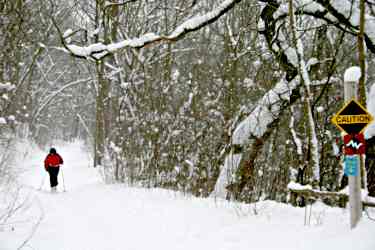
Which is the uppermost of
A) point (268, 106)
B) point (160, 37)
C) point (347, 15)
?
point (347, 15)

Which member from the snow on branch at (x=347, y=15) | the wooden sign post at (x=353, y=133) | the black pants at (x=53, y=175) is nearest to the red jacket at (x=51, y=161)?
the black pants at (x=53, y=175)

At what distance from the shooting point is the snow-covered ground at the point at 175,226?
4.36 meters

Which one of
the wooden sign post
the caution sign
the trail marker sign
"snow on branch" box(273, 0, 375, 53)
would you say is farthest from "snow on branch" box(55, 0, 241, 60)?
the caution sign

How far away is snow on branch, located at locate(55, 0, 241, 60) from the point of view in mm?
5965

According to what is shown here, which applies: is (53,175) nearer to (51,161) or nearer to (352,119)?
(51,161)

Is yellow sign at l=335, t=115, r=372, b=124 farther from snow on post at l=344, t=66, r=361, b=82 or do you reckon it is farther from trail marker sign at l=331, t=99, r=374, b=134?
snow on post at l=344, t=66, r=361, b=82

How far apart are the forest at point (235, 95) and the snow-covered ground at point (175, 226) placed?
115cm

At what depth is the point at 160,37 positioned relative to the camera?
6125 millimetres

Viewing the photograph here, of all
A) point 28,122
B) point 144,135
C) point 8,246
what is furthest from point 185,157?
point 28,122

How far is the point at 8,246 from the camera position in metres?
5.96

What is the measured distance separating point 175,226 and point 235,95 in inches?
178

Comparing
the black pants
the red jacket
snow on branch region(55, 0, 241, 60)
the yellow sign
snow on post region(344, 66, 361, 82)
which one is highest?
snow on branch region(55, 0, 241, 60)

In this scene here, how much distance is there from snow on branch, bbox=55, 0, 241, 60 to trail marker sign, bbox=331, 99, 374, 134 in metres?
2.67

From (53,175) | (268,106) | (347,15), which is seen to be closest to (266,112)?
(268,106)
